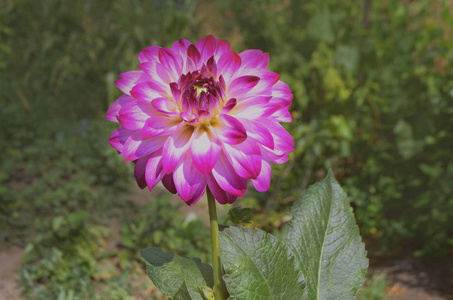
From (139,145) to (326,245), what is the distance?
45cm

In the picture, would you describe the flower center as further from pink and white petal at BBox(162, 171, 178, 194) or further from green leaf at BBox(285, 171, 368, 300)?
green leaf at BBox(285, 171, 368, 300)

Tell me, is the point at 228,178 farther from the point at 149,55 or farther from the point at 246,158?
the point at 149,55

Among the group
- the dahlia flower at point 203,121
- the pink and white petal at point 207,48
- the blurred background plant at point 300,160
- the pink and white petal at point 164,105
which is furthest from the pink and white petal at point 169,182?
the blurred background plant at point 300,160

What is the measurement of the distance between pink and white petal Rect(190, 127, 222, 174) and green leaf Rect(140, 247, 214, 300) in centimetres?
25

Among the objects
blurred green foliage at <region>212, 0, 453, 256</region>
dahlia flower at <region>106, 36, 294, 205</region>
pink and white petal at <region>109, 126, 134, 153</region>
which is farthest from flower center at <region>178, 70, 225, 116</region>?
blurred green foliage at <region>212, 0, 453, 256</region>

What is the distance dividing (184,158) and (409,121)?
1755 millimetres

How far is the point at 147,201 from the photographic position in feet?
9.12

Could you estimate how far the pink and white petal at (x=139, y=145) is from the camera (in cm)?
71

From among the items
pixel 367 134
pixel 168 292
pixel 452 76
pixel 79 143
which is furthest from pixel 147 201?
Answer: pixel 168 292

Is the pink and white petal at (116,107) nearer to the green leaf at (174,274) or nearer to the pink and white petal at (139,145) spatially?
the pink and white petal at (139,145)

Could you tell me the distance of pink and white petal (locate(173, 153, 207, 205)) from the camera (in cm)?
69

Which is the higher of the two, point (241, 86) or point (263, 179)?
point (241, 86)

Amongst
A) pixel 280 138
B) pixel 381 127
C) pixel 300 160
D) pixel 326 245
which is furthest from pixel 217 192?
pixel 300 160

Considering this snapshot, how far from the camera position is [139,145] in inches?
28.2
